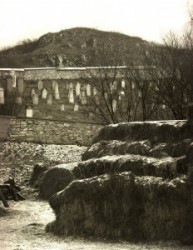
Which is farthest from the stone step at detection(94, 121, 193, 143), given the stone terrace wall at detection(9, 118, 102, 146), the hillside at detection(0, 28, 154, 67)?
the hillside at detection(0, 28, 154, 67)

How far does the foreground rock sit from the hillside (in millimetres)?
38370

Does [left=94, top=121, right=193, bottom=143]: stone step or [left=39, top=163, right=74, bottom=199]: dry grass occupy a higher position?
[left=94, top=121, right=193, bottom=143]: stone step

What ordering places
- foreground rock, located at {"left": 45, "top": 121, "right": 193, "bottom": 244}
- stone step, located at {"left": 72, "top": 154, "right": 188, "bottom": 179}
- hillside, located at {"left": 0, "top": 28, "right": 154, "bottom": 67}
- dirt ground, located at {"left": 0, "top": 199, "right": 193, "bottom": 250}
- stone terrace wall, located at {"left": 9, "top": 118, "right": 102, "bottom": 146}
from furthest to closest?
hillside, located at {"left": 0, "top": 28, "right": 154, "bottom": 67}, stone terrace wall, located at {"left": 9, "top": 118, "right": 102, "bottom": 146}, stone step, located at {"left": 72, "top": 154, "right": 188, "bottom": 179}, foreground rock, located at {"left": 45, "top": 121, "right": 193, "bottom": 244}, dirt ground, located at {"left": 0, "top": 199, "right": 193, "bottom": 250}

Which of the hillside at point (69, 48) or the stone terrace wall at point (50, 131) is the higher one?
the hillside at point (69, 48)

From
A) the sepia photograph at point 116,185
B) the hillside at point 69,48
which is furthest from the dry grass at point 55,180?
the hillside at point 69,48

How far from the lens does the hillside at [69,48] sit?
5147 centimetres

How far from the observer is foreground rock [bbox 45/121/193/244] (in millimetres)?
9547

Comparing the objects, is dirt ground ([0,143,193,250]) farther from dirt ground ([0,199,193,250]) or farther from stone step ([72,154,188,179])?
stone step ([72,154,188,179])

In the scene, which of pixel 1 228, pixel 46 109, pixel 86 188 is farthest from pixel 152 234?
pixel 46 109

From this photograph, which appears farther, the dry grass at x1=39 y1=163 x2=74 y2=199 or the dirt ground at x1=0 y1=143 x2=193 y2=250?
the dry grass at x1=39 y1=163 x2=74 y2=199

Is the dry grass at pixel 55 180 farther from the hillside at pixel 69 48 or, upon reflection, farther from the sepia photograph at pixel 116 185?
the hillside at pixel 69 48

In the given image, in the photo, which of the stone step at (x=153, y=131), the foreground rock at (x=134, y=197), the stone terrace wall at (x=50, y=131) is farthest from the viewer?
the stone terrace wall at (x=50, y=131)

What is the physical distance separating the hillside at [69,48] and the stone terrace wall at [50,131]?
2109 centimetres

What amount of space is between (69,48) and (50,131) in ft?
97.6
